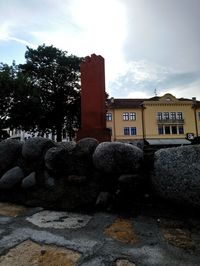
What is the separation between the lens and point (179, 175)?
3.77 meters

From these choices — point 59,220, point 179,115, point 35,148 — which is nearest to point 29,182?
point 35,148

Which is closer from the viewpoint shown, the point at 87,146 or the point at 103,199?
the point at 103,199

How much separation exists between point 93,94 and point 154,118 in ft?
146

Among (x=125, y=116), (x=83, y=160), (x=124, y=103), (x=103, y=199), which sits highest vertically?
(x=124, y=103)

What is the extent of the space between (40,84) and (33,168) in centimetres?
2932

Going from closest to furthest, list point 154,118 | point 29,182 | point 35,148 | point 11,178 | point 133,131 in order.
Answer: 1. point 29,182
2. point 11,178
3. point 35,148
4. point 133,131
5. point 154,118

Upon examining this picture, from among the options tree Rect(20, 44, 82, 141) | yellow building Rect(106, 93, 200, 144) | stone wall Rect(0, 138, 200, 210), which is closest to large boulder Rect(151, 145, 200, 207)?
stone wall Rect(0, 138, 200, 210)

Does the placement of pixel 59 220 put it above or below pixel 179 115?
below

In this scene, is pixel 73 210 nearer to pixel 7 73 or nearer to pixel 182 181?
pixel 182 181

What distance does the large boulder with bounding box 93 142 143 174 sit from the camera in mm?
4312

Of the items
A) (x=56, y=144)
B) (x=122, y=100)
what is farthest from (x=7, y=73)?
(x=122, y=100)

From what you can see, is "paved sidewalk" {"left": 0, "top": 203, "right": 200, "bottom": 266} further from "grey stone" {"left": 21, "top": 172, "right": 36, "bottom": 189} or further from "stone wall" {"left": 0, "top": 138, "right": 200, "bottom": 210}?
"grey stone" {"left": 21, "top": 172, "right": 36, "bottom": 189}

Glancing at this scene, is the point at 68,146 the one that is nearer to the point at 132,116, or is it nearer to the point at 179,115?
the point at 132,116

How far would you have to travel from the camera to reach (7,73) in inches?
1013
